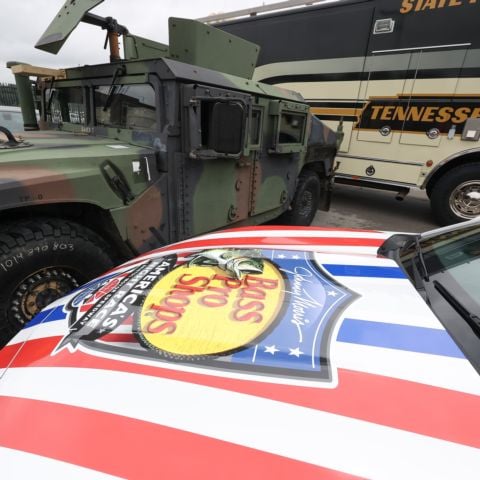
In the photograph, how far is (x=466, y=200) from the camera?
5156mm

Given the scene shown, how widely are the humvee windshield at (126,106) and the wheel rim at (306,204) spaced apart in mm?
2647

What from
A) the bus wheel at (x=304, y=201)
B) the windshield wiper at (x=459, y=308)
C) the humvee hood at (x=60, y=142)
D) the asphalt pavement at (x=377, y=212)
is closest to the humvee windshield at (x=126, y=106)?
the humvee hood at (x=60, y=142)

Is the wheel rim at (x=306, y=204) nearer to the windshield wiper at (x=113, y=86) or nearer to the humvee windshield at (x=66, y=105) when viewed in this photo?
the windshield wiper at (x=113, y=86)

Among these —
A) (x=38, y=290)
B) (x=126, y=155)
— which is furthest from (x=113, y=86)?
(x=38, y=290)

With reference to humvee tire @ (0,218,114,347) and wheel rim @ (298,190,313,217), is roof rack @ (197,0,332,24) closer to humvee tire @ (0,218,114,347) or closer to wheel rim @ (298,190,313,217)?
wheel rim @ (298,190,313,217)

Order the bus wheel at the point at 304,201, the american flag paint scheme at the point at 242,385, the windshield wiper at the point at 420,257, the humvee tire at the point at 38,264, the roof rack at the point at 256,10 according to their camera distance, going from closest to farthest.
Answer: the american flag paint scheme at the point at 242,385, the windshield wiper at the point at 420,257, the humvee tire at the point at 38,264, the bus wheel at the point at 304,201, the roof rack at the point at 256,10

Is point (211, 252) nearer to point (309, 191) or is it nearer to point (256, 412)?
point (256, 412)

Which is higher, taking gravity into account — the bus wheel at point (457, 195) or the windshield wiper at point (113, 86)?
the windshield wiper at point (113, 86)

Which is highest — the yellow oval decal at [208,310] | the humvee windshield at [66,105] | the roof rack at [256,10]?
the roof rack at [256,10]

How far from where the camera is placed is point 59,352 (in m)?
0.97

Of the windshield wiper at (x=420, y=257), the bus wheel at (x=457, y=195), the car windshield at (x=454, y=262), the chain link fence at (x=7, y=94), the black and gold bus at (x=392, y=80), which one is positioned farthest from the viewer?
the chain link fence at (x=7, y=94)

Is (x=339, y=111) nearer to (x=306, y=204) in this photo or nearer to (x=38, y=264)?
(x=306, y=204)

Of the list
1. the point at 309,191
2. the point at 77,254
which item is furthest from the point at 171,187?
the point at 309,191

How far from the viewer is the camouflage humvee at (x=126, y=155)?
1.84 metres
